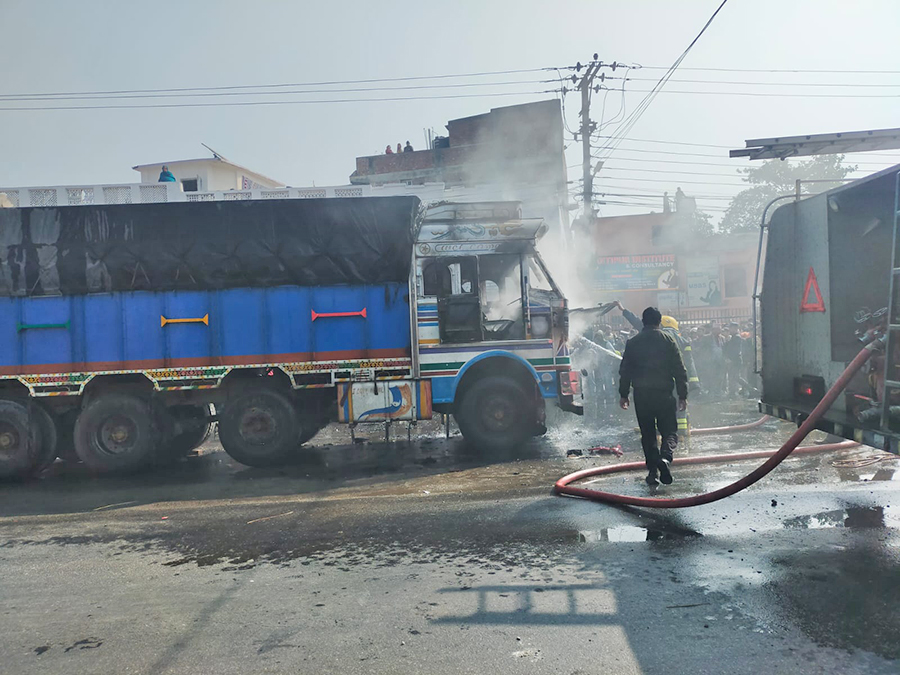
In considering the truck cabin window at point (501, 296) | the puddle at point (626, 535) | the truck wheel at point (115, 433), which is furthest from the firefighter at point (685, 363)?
the truck wheel at point (115, 433)

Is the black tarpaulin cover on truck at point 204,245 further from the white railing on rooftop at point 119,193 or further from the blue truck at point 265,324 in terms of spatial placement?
the white railing on rooftop at point 119,193

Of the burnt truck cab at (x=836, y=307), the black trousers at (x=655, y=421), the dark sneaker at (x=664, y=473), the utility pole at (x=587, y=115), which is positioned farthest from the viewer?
the utility pole at (x=587, y=115)

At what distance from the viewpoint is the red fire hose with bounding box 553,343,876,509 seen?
5008mm

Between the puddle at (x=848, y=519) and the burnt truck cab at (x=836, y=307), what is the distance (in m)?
0.74

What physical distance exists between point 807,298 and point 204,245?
24.8 ft

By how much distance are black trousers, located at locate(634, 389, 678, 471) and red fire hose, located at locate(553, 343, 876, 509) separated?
0.70 meters

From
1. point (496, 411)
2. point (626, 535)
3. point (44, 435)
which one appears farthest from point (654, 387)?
point (44, 435)

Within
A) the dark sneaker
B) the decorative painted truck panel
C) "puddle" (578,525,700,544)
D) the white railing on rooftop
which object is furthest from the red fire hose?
the white railing on rooftop

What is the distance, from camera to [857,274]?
6.11 m

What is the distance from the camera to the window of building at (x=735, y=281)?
35.7 meters

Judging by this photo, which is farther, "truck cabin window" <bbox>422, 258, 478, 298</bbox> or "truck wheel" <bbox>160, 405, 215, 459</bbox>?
"truck wheel" <bbox>160, 405, 215, 459</bbox>

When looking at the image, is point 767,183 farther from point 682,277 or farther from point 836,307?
point 836,307

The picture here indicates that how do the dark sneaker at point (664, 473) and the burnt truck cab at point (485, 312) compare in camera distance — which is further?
the burnt truck cab at point (485, 312)

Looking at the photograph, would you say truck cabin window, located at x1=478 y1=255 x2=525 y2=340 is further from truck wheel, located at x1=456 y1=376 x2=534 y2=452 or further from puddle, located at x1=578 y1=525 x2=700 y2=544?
puddle, located at x1=578 y1=525 x2=700 y2=544
